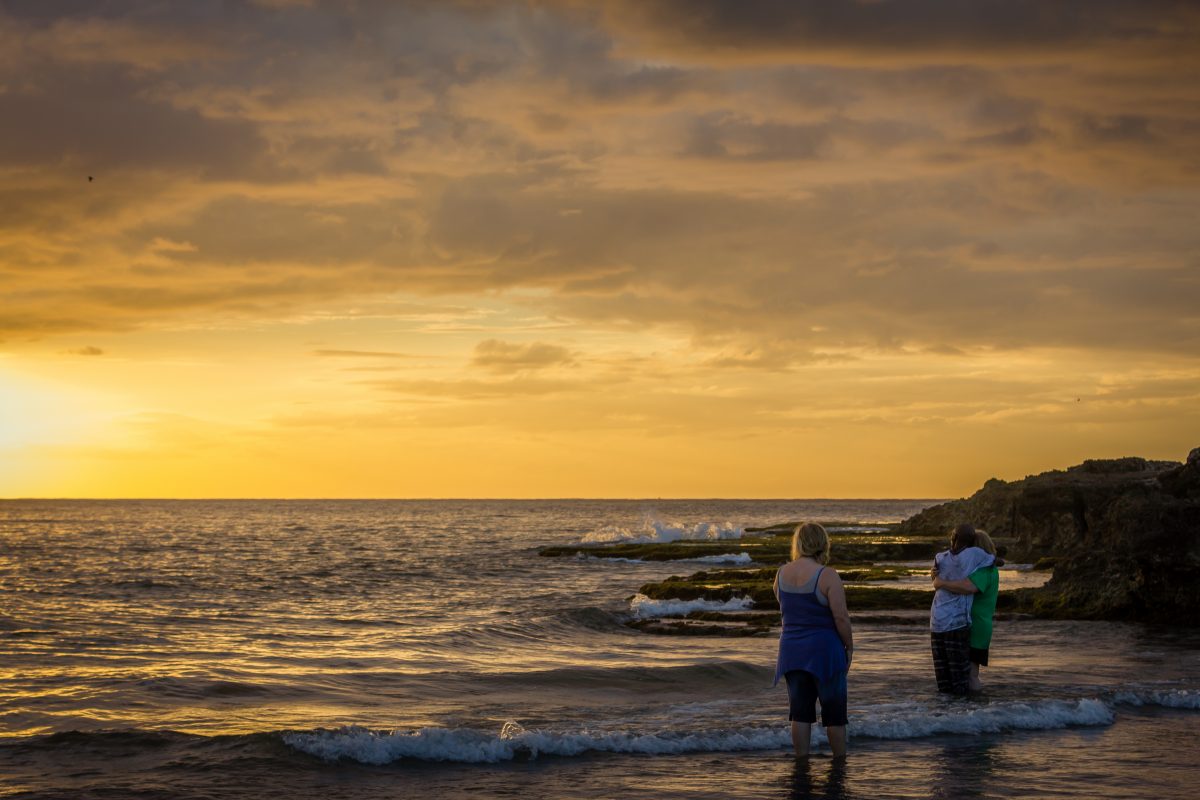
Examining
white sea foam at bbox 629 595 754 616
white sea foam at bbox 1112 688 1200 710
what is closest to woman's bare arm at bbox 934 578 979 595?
white sea foam at bbox 1112 688 1200 710

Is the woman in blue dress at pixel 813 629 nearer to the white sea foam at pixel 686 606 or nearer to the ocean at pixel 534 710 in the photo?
the ocean at pixel 534 710

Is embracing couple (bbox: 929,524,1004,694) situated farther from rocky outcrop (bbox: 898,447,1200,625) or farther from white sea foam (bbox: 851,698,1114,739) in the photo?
rocky outcrop (bbox: 898,447,1200,625)

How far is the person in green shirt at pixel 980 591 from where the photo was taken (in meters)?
14.8

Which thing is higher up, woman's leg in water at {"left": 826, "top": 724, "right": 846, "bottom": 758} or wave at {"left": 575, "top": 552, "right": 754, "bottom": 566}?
woman's leg in water at {"left": 826, "top": 724, "right": 846, "bottom": 758}

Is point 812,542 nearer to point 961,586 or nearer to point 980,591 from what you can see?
point 961,586

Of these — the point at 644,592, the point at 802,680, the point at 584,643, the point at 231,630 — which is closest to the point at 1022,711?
the point at 802,680

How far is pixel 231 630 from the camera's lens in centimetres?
2889

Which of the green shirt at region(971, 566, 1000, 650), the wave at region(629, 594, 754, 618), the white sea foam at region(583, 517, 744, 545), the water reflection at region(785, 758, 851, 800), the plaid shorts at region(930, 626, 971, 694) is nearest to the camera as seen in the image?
the water reflection at region(785, 758, 851, 800)

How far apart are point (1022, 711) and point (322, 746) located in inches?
341

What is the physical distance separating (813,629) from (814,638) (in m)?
0.09

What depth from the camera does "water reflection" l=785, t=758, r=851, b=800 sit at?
1059 cm

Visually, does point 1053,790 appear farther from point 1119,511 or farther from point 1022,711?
point 1119,511

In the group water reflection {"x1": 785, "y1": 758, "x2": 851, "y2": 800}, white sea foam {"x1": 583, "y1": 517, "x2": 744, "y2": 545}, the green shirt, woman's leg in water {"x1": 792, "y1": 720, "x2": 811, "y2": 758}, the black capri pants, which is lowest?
white sea foam {"x1": 583, "y1": 517, "x2": 744, "y2": 545}

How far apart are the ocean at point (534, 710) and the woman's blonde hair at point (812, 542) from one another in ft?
7.29
